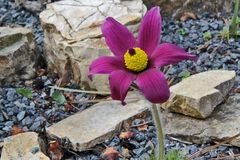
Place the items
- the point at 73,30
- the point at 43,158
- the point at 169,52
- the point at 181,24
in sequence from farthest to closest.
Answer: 1. the point at 181,24
2. the point at 73,30
3. the point at 43,158
4. the point at 169,52

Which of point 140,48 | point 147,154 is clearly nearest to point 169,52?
point 140,48

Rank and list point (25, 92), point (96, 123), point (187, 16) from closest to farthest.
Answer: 1. point (96, 123)
2. point (25, 92)
3. point (187, 16)

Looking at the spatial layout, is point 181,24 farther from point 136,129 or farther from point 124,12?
point 136,129

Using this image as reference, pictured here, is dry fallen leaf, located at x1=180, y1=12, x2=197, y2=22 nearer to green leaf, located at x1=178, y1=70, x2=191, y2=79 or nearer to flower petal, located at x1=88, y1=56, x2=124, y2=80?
green leaf, located at x1=178, y1=70, x2=191, y2=79

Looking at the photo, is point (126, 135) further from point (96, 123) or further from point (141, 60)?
point (141, 60)

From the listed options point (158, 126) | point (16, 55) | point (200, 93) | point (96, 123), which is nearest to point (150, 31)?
point (158, 126)

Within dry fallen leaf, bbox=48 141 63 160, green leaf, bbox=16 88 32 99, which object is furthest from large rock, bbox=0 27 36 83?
dry fallen leaf, bbox=48 141 63 160
